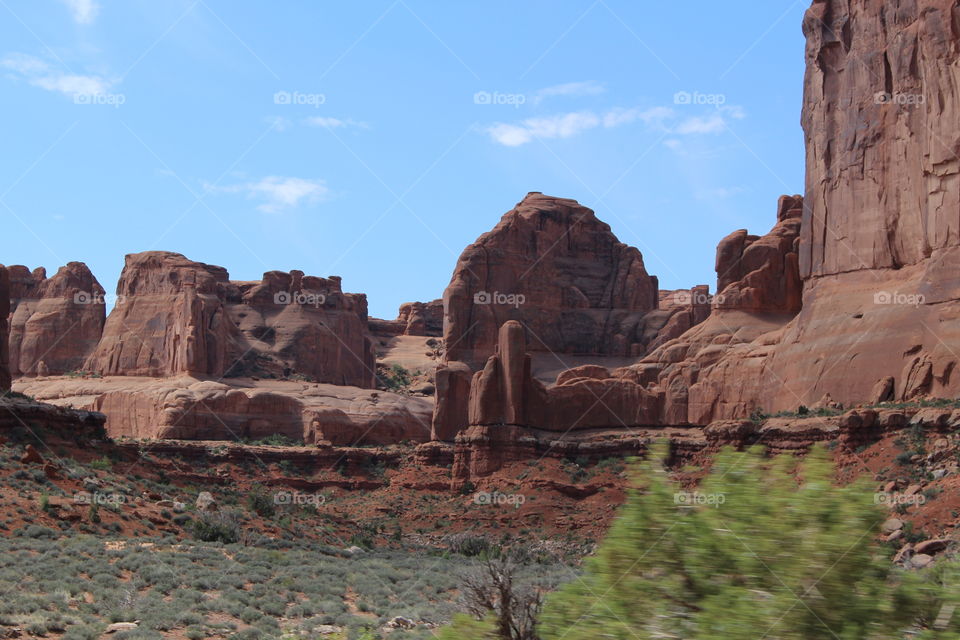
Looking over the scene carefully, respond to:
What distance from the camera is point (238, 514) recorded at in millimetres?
44625

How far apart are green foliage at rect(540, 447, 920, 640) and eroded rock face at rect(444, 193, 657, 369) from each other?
77.0 metres

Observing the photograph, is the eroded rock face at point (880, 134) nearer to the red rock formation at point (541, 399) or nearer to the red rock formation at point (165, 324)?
the red rock formation at point (541, 399)

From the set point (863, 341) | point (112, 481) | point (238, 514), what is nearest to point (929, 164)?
point (863, 341)

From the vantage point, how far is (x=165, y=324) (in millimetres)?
107312

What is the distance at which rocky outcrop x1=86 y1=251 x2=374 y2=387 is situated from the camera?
104812 millimetres

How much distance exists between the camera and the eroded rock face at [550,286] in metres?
91.9

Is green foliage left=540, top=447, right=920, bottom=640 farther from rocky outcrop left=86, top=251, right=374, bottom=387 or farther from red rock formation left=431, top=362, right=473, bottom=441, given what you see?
rocky outcrop left=86, top=251, right=374, bottom=387

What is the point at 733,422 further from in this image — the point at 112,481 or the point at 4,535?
the point at 4,535

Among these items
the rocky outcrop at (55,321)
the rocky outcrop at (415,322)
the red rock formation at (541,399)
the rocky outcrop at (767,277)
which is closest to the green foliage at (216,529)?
the red rock formation at (541,399)

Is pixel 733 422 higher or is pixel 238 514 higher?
pixel 733 422

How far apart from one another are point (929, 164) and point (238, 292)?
281 ft

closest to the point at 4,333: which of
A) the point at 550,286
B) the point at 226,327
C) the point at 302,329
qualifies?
the point at 550,286

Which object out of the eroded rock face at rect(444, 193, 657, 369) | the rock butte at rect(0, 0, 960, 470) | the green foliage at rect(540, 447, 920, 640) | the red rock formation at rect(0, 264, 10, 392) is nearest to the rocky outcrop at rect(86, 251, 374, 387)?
the rock butte at rect(0, 0, 960, 470)

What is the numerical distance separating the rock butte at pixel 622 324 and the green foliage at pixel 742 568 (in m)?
37.3
